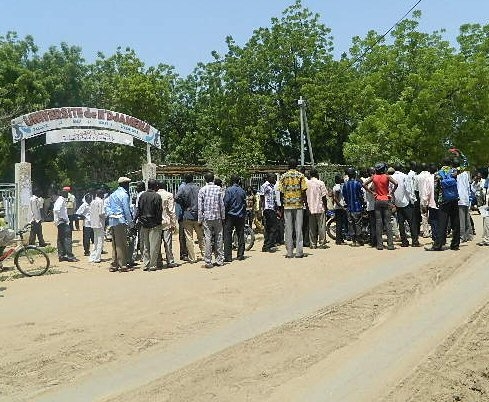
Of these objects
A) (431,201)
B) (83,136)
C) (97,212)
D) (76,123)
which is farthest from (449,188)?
(76,123)

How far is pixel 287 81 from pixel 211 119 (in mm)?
5903

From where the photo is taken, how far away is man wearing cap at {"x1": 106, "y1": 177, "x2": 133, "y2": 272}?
38.9 feet

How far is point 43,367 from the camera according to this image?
19.4 feet

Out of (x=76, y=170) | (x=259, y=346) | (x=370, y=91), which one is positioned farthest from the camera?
(x=76, y=170)

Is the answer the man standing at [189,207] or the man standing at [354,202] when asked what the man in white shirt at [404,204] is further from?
the man standing at [189,207]

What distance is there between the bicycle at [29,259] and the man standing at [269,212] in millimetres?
4831

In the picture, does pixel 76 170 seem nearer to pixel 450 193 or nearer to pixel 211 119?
pixel 211 119

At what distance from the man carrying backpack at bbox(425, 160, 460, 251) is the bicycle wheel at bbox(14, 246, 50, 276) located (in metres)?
8.04

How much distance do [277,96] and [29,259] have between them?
2784 centimetres

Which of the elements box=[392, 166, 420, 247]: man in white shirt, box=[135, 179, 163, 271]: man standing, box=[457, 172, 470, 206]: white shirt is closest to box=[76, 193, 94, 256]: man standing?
box=[135, 179, 163, 271]: man standing

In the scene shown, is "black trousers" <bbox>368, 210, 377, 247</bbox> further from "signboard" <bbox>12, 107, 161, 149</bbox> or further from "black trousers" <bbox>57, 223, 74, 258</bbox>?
"signboard" <bbox>12, 107, 161, 149</bbox>

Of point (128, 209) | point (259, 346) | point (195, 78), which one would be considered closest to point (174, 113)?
point (195, 78)

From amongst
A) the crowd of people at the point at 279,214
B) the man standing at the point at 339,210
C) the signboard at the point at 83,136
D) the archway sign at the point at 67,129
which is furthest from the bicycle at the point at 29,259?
the man standing at the point at 339,210

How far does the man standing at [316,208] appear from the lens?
1345cm
